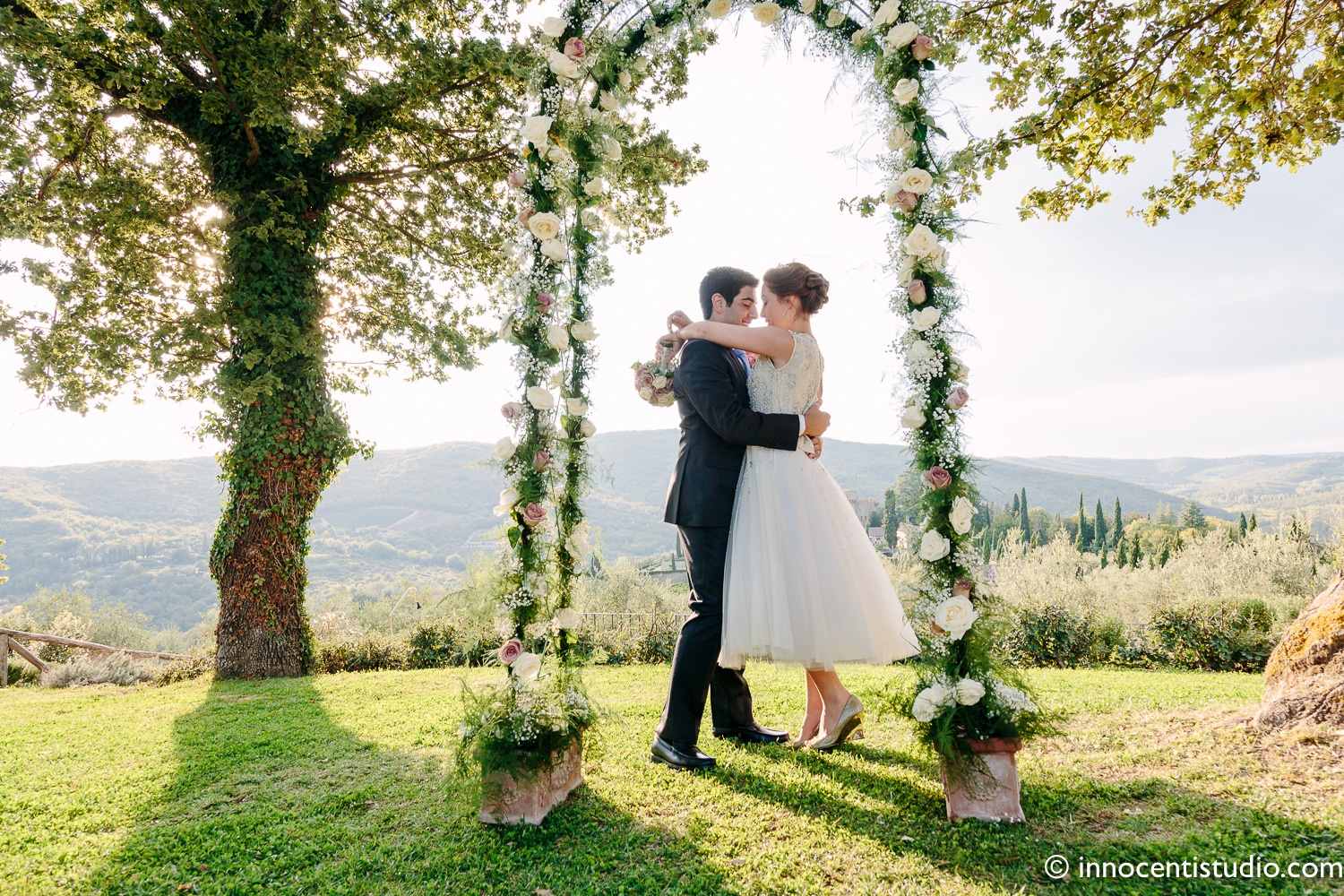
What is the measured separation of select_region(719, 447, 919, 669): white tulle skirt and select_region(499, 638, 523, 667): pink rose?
1113 mm

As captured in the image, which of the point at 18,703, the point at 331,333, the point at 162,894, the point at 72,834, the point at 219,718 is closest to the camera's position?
the point at 162,894

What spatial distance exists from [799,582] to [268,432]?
8.90 m

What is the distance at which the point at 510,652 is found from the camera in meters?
3.20

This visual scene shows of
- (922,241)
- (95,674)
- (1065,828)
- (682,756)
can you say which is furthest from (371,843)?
(95,674)

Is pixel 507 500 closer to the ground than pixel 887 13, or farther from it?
closer to the ground

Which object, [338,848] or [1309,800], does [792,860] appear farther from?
[1309,800]

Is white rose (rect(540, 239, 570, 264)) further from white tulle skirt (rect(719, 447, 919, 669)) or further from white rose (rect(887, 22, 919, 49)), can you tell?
white rose (rect(887, 22, 919, 49))

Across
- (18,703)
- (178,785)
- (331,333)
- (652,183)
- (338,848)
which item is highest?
(652,183)

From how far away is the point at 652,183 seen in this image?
36.6 feet

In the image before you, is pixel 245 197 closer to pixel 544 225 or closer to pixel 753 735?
pixel 544 225

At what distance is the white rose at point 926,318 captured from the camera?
3232mm

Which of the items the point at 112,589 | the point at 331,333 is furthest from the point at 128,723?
the point at 112,589

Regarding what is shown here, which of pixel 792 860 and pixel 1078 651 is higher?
pixel 792 860

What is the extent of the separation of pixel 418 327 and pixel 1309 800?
11943mm
